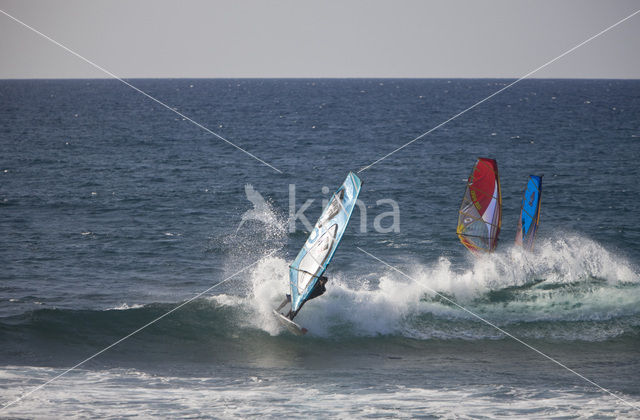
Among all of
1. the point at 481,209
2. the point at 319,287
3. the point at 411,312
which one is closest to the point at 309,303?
the point at 411,312

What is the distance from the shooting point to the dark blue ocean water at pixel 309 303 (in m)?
13.2

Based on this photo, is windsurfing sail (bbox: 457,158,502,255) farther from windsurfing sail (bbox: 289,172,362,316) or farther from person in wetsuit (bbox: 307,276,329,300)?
person in wetsuit (bbox: 307,276,329,300)

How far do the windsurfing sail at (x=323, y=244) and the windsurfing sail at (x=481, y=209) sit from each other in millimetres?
3606

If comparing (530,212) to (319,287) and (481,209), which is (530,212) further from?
(319,287)

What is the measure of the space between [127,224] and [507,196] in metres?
17.2

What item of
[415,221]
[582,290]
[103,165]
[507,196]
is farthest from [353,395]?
[103,165]

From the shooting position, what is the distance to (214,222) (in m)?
28.1

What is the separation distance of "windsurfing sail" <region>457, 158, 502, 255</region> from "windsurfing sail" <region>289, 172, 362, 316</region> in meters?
3.61

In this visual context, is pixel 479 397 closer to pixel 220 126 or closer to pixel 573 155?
pixel 573 155

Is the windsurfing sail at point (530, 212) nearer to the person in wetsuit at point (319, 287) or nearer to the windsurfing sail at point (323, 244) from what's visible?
the windsurfing sail at point (323, 244)

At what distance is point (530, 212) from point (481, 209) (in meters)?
1.21

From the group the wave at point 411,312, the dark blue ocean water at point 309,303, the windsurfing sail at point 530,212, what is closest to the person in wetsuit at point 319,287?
the dark blue ocean water at point 309,303

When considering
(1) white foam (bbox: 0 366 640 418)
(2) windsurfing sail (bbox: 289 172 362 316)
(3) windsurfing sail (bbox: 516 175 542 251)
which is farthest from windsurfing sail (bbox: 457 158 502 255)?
(1) white foam (bbox: 0 366 640 418)

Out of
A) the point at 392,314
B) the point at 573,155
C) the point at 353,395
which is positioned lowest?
the point at 353,395
